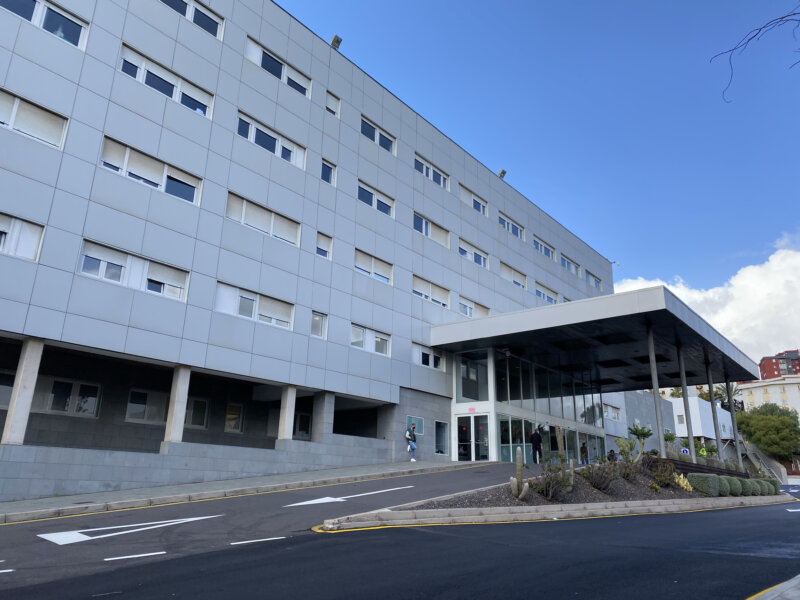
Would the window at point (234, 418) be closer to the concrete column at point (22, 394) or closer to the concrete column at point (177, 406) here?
the concrete column at point (177, 406)

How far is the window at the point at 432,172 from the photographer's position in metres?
31.3

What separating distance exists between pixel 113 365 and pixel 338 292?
8.96 metres

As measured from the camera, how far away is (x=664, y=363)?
31.6 meters

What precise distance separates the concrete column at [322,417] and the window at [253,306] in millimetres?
3304

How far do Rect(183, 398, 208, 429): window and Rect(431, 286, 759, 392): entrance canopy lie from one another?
11.2 metres

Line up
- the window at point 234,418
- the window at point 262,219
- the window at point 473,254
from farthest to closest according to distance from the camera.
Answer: the window at point 473,254 < the window at point 234,418 < the window at point 262,219

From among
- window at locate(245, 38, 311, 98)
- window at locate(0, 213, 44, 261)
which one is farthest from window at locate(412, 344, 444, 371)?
window at locate(0, 213, 44, 261)

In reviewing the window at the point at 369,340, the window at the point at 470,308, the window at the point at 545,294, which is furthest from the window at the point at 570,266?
the window at the point at 369,340

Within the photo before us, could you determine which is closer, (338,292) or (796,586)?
(796,586)

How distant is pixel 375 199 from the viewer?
2781 centimetres

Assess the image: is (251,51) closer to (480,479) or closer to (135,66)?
(135,66)

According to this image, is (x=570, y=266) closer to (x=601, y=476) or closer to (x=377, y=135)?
(x=377, y=135)

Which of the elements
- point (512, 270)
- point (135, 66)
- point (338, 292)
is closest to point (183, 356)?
point (338, 292)

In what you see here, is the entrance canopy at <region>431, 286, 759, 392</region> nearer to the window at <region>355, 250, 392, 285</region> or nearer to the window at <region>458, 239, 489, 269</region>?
the window at <region>355, 250, 392, 285</region>
